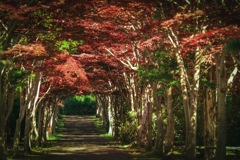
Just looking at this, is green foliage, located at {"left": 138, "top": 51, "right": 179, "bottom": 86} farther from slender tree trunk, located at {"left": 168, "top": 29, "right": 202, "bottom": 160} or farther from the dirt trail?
the dirt trail

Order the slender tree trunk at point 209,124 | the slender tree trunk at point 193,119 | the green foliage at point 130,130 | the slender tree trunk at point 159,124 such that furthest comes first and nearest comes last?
the green foliage at point 130,130
the slender tree trunk at point 159,124
the slender tree trunk at point 209,124
the slender tree trunk at point 193,119

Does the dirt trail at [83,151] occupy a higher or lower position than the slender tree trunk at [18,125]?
lower

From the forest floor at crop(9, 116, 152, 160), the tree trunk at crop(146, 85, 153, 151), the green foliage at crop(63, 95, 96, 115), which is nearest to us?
the forest floor at crop(9, 116, 152, 160)

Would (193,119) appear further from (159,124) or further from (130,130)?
(130,130)

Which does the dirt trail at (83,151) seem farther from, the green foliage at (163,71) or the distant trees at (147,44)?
the green foliage at (163,71)

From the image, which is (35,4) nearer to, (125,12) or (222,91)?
(125,12)

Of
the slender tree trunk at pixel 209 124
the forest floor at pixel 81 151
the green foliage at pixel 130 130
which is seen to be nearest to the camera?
the slender tree trunk at pixel 209 124

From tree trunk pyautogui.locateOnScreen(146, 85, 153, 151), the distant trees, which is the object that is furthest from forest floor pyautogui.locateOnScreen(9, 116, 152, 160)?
the distant trees

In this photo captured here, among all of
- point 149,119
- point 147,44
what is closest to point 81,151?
point 149,119

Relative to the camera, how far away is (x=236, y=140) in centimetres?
2480

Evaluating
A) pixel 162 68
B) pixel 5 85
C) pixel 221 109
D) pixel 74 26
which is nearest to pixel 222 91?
pixel 221 109

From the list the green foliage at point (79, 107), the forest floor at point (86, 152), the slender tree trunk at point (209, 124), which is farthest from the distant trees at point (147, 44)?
the green foliage at point (79, 107)

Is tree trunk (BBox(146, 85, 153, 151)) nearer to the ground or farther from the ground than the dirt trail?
farther from the ground

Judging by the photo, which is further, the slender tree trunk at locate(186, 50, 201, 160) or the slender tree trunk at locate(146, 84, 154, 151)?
the slender tree trunk at locate(146, 84, 154, 151)
